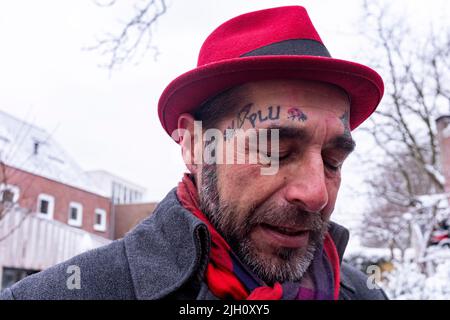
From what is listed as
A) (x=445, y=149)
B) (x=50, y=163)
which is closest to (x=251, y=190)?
(x=445, y=149)

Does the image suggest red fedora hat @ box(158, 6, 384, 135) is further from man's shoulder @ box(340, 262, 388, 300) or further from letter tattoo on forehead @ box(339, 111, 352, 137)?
man's shoulder @ box(340, 262, 388, 300)

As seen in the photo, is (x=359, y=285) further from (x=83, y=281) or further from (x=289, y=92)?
(x=83, y=281)

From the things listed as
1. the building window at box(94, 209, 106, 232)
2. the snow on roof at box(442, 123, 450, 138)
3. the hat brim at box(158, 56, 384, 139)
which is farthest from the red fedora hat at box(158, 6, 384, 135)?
the building window at box(94, 209, 106, 232)

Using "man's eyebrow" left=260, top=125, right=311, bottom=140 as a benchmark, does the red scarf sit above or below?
below

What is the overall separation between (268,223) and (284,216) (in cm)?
6

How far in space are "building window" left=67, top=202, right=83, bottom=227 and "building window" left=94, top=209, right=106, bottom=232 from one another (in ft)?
2.59

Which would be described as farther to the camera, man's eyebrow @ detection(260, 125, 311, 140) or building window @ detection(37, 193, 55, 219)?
building window @ detection(37, 193, 55, 219)

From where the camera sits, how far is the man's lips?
118 cm

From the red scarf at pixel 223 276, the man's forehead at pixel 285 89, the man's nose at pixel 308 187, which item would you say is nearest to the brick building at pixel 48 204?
the red scarf at pixel 223 276

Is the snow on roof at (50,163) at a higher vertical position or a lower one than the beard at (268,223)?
higher

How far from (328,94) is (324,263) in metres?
0.56

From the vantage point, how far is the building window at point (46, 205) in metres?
18.2

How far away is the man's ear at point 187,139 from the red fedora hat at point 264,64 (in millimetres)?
30

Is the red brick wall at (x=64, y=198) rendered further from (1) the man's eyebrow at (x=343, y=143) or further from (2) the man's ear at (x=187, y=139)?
(1) the man's eyebrow at (x=343, y=143)
